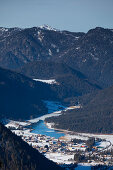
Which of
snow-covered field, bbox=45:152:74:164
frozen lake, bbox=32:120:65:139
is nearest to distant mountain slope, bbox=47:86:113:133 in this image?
frozen lake, bbox=32:120:65:139

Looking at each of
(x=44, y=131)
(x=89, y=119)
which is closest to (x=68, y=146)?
(x=44, y=131)

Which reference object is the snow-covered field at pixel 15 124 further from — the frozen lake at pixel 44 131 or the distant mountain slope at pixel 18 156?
the distant mountain slope at pixel 18 156

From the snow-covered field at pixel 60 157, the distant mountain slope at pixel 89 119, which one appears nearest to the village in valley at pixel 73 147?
the snow-covered field at pixel 60 157

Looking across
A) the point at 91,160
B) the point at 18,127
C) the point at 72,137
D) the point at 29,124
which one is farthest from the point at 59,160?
the point at 29,124

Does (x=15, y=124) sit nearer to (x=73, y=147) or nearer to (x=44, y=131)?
(x=44, y=131)

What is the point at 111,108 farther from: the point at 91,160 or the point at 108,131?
the point at 91,160

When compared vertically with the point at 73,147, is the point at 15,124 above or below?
above
